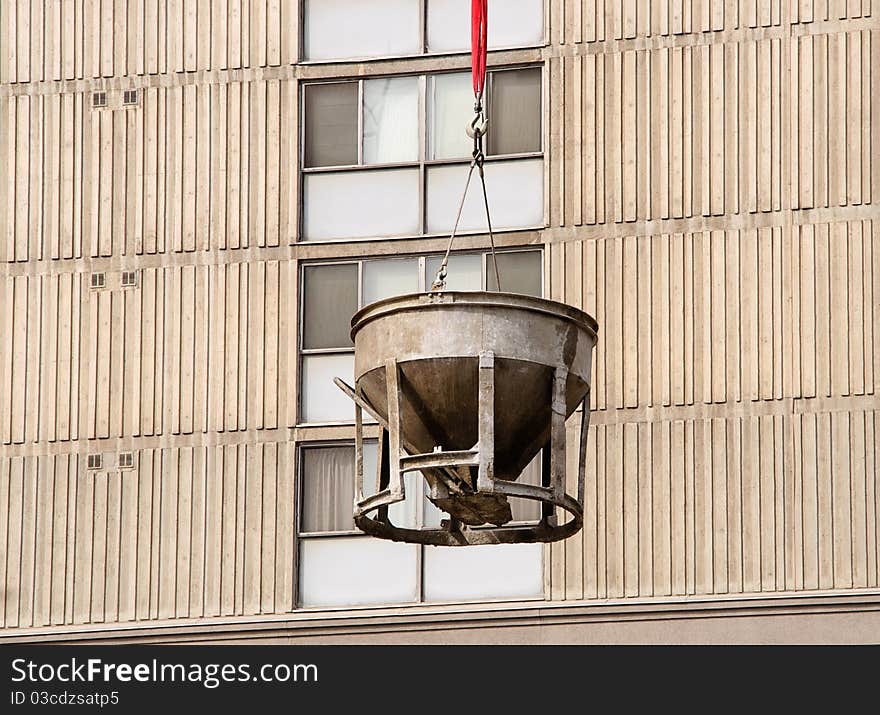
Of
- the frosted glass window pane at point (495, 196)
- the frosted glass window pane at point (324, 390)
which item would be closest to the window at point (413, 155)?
the frosted glass window pane at point (495, 196)

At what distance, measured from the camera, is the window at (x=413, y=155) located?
3569cm

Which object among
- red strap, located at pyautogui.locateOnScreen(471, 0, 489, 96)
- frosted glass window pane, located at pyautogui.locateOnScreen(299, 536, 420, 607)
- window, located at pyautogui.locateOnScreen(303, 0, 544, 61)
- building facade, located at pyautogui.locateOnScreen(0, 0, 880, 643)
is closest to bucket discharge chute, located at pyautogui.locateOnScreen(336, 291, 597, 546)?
red strap, located at pyautogui.locateOnScreen(471, 0, 489, 96)

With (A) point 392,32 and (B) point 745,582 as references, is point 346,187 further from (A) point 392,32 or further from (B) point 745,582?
(B) point 745,582

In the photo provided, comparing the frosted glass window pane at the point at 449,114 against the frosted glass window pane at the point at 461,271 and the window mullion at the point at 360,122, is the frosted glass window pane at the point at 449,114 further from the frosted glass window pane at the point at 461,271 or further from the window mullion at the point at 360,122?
the frosted glass window pane at the point at 461,271

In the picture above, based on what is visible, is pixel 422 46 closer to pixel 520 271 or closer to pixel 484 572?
pixel 520 271

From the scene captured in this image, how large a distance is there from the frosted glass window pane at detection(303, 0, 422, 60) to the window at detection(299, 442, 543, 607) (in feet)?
19.2

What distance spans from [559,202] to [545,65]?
206cm

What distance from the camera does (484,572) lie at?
34656mm

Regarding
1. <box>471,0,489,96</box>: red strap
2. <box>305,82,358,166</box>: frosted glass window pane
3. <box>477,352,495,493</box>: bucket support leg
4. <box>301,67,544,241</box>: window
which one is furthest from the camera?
<box>305,82,358,166</box>: frosted glass window pane

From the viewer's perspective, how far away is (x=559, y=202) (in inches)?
1389

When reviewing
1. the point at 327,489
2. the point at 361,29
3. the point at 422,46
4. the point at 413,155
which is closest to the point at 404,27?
the point at 422,46

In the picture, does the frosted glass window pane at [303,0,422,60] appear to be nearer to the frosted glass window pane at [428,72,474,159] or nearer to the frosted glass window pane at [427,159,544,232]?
the frosted glass window pane at [428,72,474,159]

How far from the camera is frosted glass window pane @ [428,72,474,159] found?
118 ft
